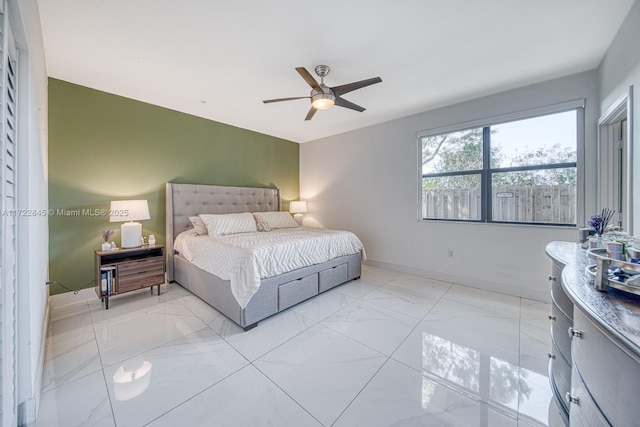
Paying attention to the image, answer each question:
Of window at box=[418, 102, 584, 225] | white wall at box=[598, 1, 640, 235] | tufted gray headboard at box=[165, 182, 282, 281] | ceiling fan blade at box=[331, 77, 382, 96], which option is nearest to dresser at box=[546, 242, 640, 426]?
white wall at box=[598, 1, 640, 235]

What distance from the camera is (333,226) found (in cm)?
500

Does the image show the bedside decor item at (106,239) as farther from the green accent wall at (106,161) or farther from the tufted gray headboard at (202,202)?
the tufted gray headboard at (202,202)

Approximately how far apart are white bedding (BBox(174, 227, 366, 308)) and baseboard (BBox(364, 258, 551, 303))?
118 cm

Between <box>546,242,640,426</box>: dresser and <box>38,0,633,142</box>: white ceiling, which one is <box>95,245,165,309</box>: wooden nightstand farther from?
<box>546,242,640,426</box>: dresser

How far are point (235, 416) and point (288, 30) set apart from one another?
2738 mm

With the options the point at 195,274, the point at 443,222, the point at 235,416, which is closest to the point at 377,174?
the point at 443,222

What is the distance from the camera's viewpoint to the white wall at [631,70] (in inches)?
65.6

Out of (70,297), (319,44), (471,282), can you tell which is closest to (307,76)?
(319,44)

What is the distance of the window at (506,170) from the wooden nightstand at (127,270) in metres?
3.85

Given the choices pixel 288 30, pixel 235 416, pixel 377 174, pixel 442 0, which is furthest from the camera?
pixel 377 174

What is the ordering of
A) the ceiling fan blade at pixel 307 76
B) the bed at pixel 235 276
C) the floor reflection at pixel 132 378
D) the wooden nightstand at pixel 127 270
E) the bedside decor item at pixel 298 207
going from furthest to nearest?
the bedside decor item at pixel 298 207 → the wooden nightstand at pixel 127 270 → the bed at pixel 235 276 → the ceiling fan blade at pixel 307 76 → the floor reflection at pixel 132 378

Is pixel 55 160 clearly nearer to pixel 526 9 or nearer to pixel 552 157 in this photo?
pixel 526 9

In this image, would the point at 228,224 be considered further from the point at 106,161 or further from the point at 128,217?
the point at 106,161

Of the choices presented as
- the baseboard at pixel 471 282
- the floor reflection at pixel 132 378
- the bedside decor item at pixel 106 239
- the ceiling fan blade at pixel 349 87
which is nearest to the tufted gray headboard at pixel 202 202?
the bedside decor item at pixel 106 239
